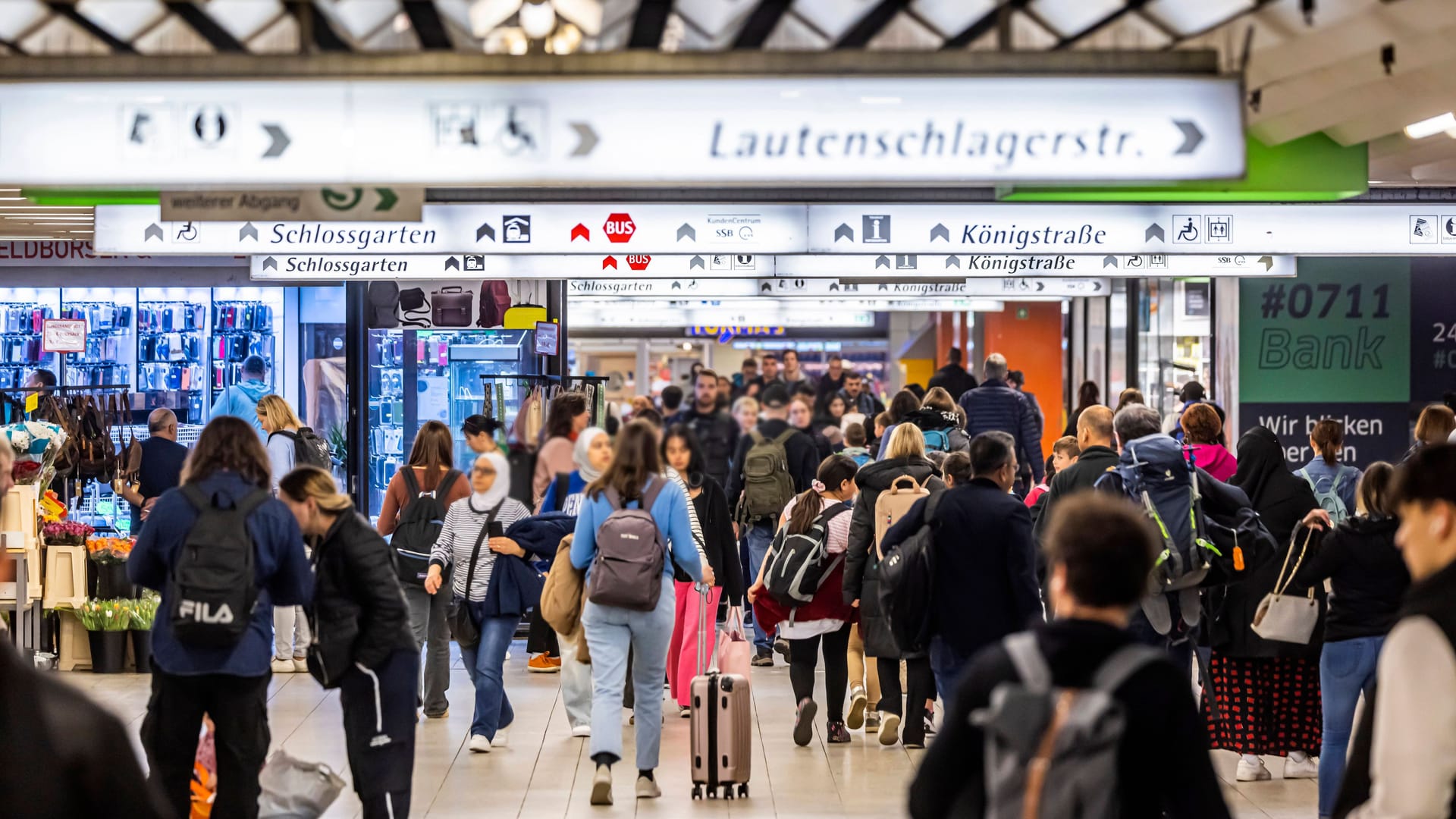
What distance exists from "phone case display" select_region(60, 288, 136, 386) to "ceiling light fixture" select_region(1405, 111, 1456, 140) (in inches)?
410

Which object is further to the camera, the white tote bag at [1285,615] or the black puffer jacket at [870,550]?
the black puffer jacket at [870,550]

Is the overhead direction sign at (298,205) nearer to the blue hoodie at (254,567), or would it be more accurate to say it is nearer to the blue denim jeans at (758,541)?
the blue hoodie at (254,567)

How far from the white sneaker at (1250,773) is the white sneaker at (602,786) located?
9.24ft

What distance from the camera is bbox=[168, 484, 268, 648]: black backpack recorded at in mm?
4945

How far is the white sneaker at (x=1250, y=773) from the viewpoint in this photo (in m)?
6.91

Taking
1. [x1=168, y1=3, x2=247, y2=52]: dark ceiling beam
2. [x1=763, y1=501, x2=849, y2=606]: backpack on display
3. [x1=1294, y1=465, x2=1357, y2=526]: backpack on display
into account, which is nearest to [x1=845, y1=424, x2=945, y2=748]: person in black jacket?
[x1=763, y1=501, x2=849, y2=606]: backpack on display

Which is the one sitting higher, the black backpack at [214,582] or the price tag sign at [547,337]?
the price tag sign at [547,337]

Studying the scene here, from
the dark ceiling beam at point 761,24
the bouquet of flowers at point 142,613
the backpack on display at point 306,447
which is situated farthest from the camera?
the bouquet of flowers at point 142,613

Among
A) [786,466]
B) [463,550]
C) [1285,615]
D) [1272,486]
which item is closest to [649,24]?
[463,550]

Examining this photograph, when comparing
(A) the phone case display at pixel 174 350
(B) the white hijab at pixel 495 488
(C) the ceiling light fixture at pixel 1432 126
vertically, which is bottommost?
(B) the white hijab at pixel 495 488

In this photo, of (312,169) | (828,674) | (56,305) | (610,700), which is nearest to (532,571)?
(610,700)

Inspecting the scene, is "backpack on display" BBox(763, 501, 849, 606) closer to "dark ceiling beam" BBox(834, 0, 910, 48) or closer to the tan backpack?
the tan backpack

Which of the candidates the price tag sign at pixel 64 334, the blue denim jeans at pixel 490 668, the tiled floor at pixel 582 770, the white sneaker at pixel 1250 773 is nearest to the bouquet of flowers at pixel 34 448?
the tiled floor at pixel 582 770

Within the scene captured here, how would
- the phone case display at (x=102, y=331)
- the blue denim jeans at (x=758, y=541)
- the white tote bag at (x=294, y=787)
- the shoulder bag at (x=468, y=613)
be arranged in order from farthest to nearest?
the phone case display at (x=102, y=331), the blue denim jeans at (x=758, y=541), the shoulder bag at (x=468, y=613), the white tote bag at (x=294, y=787)
